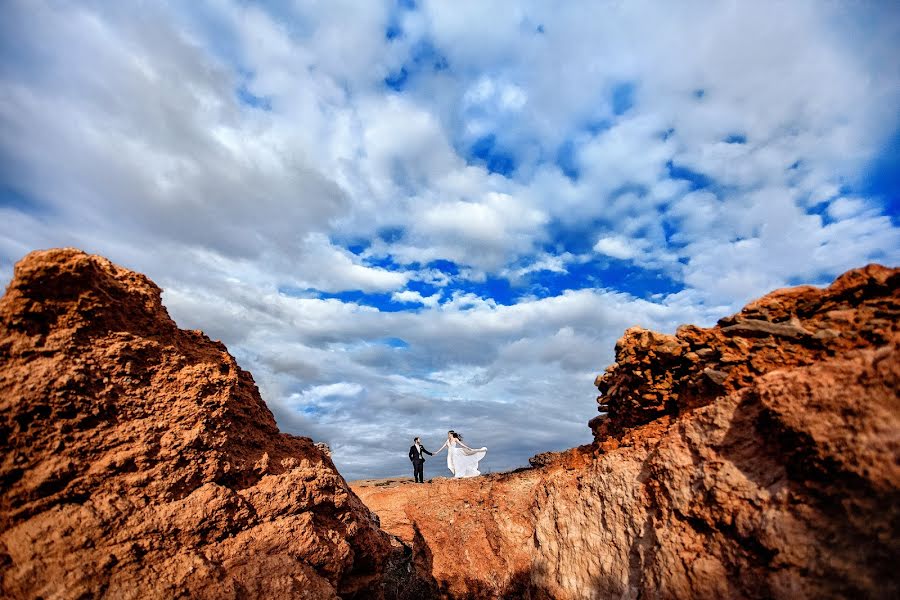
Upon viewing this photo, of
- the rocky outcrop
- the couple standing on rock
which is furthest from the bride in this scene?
the rocky outcrop

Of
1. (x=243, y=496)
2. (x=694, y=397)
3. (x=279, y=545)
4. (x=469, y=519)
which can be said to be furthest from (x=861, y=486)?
(x=469, y=519)

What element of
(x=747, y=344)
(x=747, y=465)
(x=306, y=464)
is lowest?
(x=747, y=465)

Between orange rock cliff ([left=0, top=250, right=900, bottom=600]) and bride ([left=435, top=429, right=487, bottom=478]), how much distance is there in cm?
1302

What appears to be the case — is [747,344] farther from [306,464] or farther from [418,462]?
[418,462]

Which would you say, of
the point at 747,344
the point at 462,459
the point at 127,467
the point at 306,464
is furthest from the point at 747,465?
the point at 462,459

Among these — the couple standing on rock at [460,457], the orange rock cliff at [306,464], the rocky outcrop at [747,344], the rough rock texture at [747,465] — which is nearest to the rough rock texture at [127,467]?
the orange rock cliff at [306,464]

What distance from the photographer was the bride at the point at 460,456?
20.3 metres

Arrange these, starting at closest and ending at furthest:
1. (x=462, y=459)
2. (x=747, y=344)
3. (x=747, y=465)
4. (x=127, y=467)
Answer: (x=127, y=467), (x=747, y=465), (x=747, y=344), (x=462, y=459)

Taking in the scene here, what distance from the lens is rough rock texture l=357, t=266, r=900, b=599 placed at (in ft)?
13.9

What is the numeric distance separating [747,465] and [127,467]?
278 inches

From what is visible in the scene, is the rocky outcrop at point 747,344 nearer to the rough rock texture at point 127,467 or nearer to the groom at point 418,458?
the rough rock texture at point 127,467

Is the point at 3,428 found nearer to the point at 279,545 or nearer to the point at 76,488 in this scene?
the point at 76,488

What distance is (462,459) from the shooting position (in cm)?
2053

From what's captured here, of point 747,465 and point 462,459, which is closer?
point 747,465
